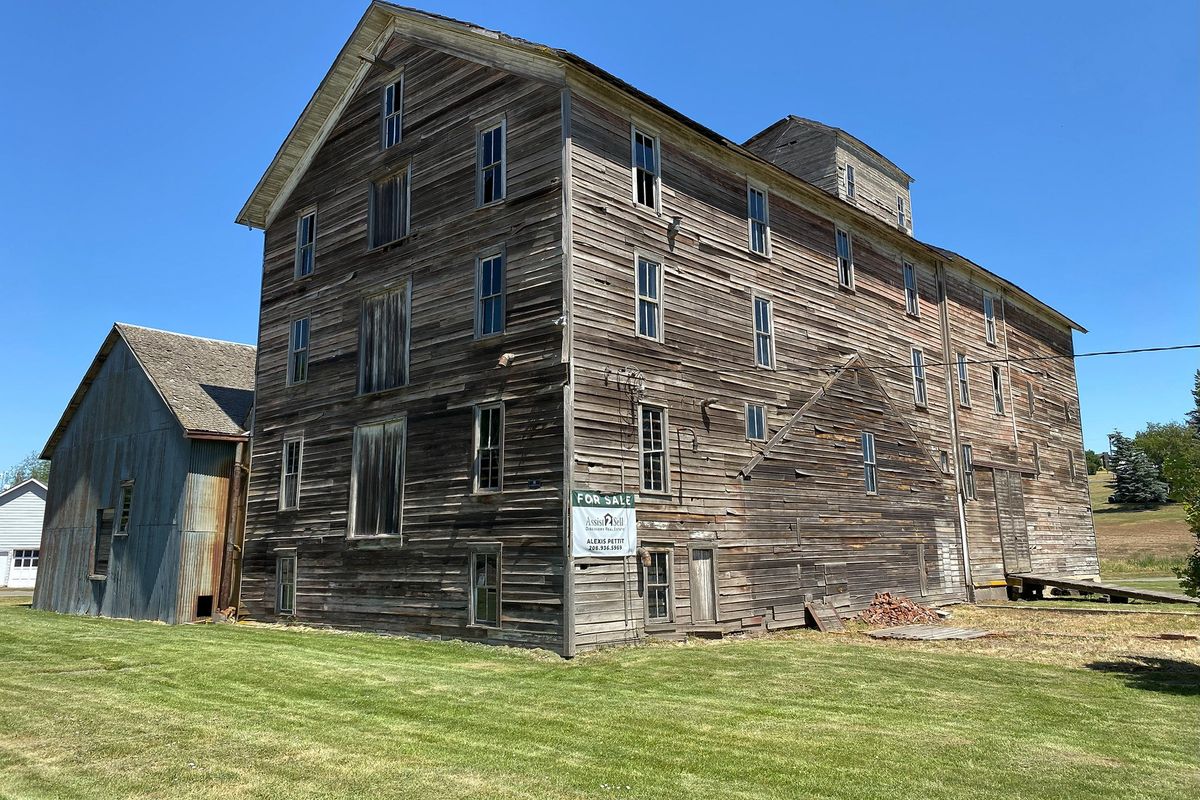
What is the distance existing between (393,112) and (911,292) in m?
19.2

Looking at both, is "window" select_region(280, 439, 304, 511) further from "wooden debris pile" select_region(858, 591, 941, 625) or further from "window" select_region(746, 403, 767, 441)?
"wooden debris pile" select_region(858, 591, 941, 625)

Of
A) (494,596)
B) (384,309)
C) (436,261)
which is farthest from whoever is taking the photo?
(384,309)

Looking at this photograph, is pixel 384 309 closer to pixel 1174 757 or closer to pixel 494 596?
pixel 494 596

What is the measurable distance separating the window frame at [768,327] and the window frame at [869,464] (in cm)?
448

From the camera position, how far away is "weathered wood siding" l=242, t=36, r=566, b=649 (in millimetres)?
17984

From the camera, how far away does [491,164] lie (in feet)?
66.9

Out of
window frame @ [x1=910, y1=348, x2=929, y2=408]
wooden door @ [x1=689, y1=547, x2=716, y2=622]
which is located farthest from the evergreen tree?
wooden door @ [x1=689, y1=547, x2=716, y2=622]

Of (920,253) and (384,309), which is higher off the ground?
(920,253)

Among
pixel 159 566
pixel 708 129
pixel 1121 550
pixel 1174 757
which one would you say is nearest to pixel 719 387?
pixel 708 129

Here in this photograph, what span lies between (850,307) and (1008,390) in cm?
1304

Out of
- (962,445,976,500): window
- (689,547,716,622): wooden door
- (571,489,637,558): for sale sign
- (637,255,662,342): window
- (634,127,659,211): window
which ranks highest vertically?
(634,127,659,211): window

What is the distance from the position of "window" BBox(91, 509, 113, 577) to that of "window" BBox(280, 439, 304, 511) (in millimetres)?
8732

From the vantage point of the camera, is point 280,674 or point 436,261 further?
point 436,261

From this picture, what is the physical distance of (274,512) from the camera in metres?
24.8
